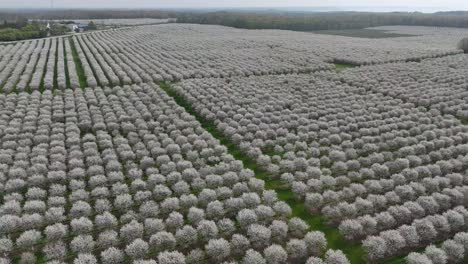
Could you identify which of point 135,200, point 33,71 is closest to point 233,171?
point 135,200

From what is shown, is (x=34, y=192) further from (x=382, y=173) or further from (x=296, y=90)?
(x=296, y=90)

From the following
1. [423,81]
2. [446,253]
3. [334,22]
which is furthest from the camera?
[334,22]

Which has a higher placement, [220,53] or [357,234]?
[220,53]

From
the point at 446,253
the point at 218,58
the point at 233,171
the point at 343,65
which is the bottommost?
the point at 446,253

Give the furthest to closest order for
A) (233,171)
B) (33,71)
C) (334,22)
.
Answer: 1. (334,22)
2. (33,71)
3. (233,171)

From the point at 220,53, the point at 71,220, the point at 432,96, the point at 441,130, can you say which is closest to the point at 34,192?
the point at 71,220

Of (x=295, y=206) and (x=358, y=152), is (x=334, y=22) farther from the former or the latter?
(x=295, y=206)

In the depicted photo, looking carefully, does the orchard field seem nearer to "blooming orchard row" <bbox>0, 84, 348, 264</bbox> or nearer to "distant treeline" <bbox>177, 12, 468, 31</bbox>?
"blooming orchard row" <bbox>0, 84, 348, 264</bbox>

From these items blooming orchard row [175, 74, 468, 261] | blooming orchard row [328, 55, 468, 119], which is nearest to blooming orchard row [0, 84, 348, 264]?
blooming orchard row [175, 74, 468, 261]
